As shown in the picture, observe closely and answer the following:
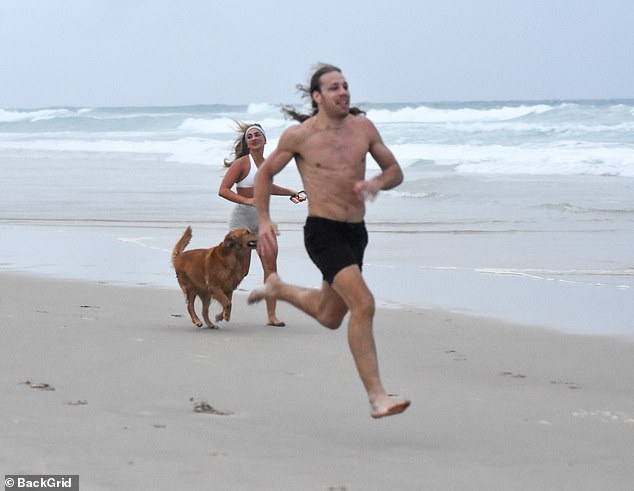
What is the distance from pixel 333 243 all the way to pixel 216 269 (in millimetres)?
3117

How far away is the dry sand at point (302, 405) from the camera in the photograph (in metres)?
4.46

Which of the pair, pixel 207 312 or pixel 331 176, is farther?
pixel 207 312

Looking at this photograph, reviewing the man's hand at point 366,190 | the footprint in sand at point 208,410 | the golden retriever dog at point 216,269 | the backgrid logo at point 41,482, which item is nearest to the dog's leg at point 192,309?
the golden retriever dog at point 216,269

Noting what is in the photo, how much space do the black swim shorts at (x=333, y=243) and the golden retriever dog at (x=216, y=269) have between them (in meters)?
2.86

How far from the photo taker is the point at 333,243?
211 inches

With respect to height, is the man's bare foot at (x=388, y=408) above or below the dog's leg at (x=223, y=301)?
above

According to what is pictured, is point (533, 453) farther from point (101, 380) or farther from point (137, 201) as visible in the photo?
point (137, 201)

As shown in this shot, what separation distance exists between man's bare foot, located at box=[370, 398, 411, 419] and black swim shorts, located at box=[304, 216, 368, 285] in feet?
2.16

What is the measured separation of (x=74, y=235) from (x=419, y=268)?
5307 mm

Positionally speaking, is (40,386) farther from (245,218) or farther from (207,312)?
(245,218)

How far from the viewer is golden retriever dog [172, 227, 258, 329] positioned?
8328 millimetres

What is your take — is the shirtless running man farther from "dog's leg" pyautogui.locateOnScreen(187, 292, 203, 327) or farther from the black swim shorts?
"dog's leg" pyautogui.locateOnScreen(187, 292, 203, 327)

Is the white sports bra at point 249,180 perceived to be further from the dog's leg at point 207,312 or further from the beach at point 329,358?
the beach at point 329,358

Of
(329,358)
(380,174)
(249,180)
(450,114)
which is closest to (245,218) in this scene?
(249,180)
